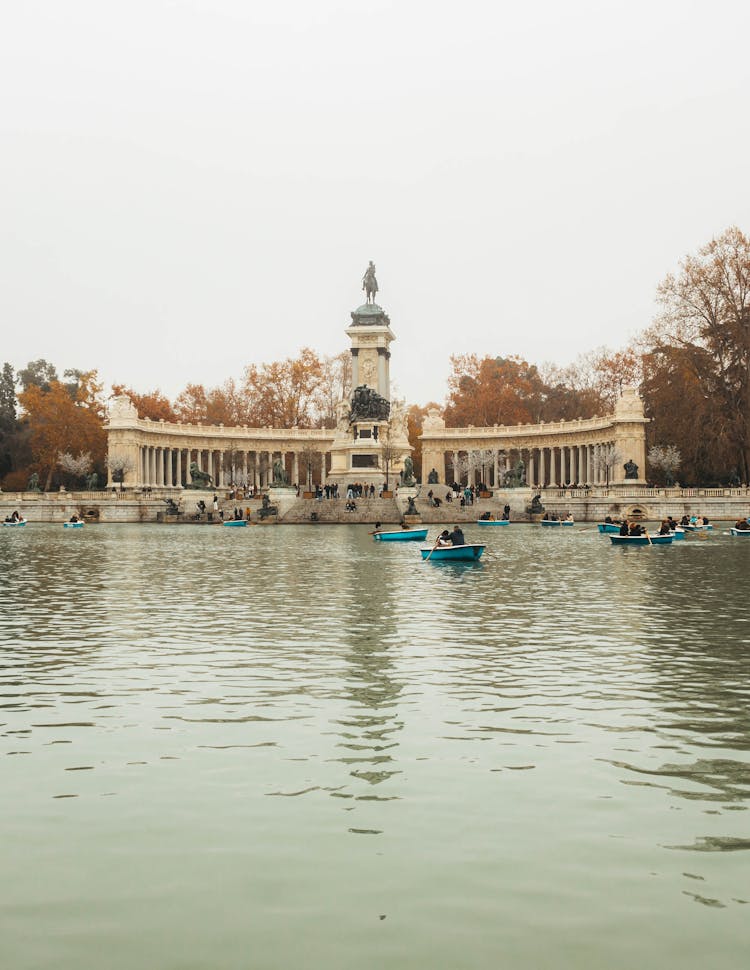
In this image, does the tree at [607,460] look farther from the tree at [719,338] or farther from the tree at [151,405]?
the tree at [151,405]

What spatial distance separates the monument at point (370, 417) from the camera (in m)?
94.7

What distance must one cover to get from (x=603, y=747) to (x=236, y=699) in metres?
4.79

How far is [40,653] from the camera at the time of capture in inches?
656

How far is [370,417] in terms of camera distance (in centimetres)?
9644

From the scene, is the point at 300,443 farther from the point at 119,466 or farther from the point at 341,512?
the point at 341,512

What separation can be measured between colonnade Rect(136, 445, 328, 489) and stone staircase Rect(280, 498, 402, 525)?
2790 cm

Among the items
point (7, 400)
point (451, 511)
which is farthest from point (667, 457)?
point (7, 400)

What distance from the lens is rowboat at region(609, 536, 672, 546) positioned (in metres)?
46.3

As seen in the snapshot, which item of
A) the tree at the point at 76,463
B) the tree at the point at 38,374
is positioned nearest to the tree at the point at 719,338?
the tree at the point at 76,463

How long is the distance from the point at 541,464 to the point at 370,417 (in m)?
22.1

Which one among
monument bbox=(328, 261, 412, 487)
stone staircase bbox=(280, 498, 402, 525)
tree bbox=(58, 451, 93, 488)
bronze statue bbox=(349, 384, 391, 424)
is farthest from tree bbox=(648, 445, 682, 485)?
tree bbox=(58, 451, 93, 488)

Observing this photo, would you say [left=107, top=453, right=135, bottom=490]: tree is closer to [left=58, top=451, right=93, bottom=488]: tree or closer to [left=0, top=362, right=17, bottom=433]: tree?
[left=58, top=451, right=93, bottom=488]: tree

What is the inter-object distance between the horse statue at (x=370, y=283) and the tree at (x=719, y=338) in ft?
103

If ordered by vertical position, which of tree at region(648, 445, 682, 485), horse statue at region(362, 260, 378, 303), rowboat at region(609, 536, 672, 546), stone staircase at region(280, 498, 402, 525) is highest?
horse statue at region(362, 260, 378, 303)
